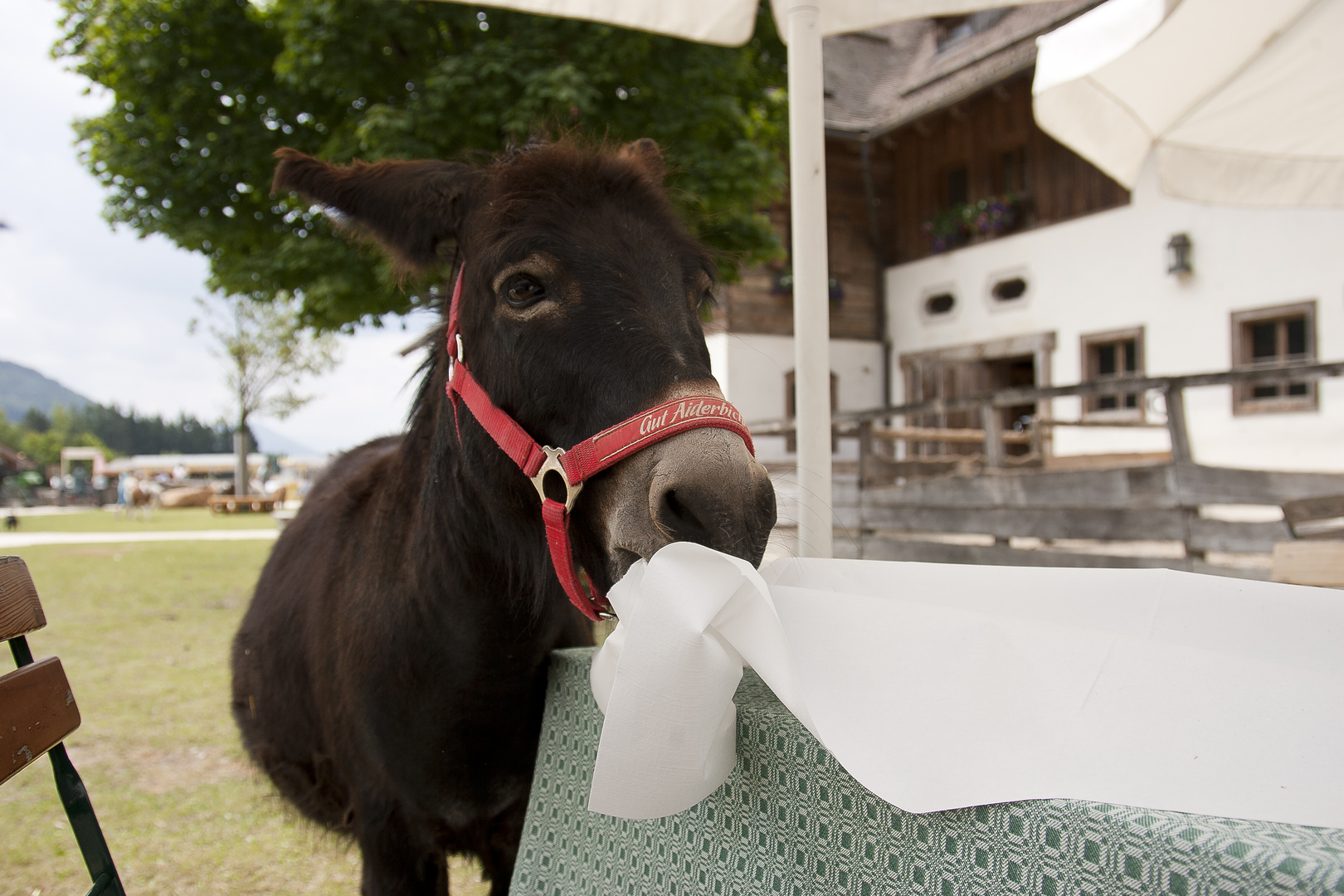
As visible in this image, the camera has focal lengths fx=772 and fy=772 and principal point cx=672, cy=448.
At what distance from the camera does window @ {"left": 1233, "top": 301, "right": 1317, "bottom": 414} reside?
28.5ft

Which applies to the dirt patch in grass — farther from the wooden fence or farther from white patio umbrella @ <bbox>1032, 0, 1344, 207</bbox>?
Result: white patio umbrella @ <bbox>1032, 0, 1344, 207</bbox>

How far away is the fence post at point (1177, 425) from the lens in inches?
191

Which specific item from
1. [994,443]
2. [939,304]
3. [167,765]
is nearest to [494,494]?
[167,765]

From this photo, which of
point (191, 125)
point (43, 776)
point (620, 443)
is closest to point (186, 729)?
point (43, 776)

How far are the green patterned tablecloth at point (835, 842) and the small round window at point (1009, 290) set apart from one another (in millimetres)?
12368

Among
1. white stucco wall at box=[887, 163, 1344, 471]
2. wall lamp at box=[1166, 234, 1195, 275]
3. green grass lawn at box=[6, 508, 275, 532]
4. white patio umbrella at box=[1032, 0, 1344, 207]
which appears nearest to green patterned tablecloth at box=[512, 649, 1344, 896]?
white patio umbrella at box=[1032, 0, 1344, 207]

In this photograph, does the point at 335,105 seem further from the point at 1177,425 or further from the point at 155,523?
the point at 155,523

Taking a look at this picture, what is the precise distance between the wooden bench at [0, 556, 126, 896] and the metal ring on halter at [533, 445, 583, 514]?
82 centimetres

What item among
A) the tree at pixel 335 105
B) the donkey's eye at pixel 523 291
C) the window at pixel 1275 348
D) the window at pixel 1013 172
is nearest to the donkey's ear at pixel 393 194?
the donkey's eye at pixel 523 291

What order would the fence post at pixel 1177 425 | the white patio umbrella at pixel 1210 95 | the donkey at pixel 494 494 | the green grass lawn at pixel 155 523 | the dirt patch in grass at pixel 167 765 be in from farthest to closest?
the green grass lawn at pixel 155 523
the fence post at pixel 1177 425
the dirt patch in grass at pixel 167 765
the white patio umbrella at pixel 1210 95
the donkey at pixel 494 494

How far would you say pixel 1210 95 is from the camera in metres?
2.83

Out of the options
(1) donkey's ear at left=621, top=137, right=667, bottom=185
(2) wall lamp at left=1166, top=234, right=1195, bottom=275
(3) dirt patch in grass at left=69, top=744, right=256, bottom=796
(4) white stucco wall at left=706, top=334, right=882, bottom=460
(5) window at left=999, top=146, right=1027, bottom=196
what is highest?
(5) window at left=999, top=146, right=1027, bottom=196

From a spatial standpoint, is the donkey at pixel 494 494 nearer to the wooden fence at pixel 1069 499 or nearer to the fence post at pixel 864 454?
the wooden fence at pixel 1069 499

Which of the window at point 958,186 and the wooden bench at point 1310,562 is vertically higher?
the window at point 958,186
